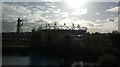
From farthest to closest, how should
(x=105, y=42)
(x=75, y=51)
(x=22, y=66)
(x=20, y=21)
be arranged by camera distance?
1. (x=20, y=21)
2. (x=105, y=42)
3. (x=75, y=51)
4. (x=22, y=66)

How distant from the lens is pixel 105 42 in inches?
1582

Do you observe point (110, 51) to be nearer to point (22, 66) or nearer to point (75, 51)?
point (75, 51)

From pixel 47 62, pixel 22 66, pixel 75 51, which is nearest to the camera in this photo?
pixel 22 66

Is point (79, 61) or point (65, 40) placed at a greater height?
point (65, 40)

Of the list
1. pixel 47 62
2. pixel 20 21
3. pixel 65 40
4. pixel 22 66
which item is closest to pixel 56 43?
pixel 65 40

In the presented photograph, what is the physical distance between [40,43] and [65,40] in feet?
11.3

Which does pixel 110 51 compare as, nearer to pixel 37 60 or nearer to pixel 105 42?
pixel 105 42

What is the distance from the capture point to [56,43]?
35219mm

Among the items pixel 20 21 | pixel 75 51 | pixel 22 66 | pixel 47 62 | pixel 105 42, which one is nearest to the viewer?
pixel 22 66

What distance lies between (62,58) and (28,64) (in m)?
4.48

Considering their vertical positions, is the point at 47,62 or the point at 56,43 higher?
the point at 56,43

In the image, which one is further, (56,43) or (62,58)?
(56,43)

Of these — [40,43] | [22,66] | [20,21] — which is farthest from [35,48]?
[20,21]

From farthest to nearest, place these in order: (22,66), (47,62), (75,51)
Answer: (75,51)
(47,62)
(22,66)
